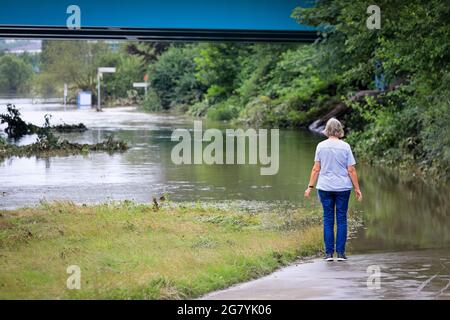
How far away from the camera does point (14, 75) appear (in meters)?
106

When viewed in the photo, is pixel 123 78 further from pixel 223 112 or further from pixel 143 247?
pixel 143 247

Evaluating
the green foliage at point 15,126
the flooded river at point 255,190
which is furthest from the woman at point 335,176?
the green foliage at point 15,126

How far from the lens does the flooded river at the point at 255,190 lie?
13.9 metres

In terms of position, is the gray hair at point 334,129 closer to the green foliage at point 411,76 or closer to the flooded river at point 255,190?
the flooded river at point 255,190

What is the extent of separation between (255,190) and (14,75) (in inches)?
3487

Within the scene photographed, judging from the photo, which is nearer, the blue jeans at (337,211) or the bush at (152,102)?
the blue jeans at (337,211)

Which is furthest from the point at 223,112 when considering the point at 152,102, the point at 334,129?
the point at 334,129

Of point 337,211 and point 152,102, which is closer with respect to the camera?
point 337,211

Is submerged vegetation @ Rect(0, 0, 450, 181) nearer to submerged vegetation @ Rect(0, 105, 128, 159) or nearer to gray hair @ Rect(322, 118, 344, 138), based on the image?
submerged vegetation @ Rect(0, 105, 128, 159)

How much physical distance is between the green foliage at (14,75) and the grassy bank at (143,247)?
9007 centimetres

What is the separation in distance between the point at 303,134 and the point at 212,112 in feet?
69.3

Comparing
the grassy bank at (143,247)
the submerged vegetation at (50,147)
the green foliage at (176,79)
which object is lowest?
the grassy bank at (143,247)

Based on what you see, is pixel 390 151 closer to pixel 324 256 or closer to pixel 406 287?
pixel 324 256
